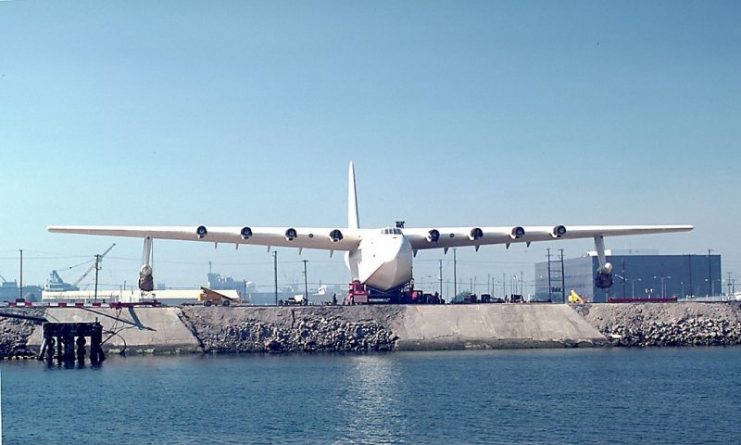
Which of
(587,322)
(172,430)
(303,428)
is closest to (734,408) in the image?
(303,428)

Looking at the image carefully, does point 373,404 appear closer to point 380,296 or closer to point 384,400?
point 384,400

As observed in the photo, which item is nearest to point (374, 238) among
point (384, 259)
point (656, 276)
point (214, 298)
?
point (384, 259)

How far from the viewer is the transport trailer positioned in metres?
76.0

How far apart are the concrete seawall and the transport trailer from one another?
3072mm

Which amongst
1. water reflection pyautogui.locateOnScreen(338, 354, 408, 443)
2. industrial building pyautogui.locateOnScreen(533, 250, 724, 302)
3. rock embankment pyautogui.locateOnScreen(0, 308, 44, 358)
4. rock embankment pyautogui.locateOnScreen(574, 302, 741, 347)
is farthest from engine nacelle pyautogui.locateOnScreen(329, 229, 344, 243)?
industrial building pyautogui.locateOnScreen(533, 250, 724, 302)

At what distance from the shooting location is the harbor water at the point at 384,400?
38500 mm

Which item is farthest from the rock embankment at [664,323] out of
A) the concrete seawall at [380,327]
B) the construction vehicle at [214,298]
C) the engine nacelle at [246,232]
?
the construction vehicle at [214,298]

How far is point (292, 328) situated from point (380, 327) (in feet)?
20.0

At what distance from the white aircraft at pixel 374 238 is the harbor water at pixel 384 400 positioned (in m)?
9.93

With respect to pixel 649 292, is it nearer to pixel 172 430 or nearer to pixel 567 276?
pixel 567 276

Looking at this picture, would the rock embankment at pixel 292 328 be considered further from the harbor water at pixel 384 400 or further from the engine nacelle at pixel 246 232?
the harbor water at pixel 384 400

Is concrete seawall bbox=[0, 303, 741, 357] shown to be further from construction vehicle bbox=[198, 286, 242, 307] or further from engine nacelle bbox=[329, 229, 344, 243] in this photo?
construction vehicle bbox=[198, 286, 242, 307]

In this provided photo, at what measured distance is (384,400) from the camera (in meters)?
46.0

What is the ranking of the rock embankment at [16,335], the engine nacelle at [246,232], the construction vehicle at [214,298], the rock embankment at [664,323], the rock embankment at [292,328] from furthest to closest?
the construction vehicle at [214,298]
the engine nacelle at [246,232]
the rock embankment at [664,323]
the rock embankment at [16,335]
the rock embankment at [292,328]
